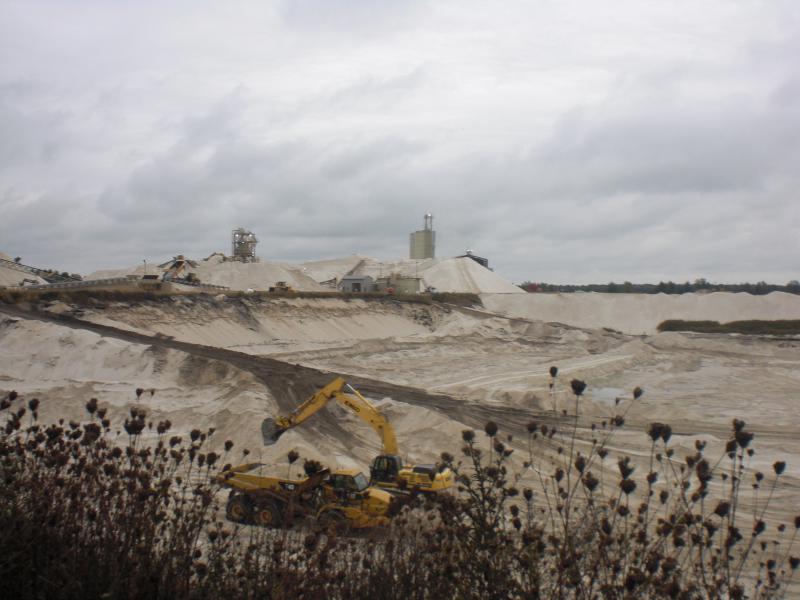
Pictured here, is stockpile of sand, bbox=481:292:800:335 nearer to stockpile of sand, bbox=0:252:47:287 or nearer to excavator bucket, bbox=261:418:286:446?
stockpile of sand, bbox=0:252:47:287

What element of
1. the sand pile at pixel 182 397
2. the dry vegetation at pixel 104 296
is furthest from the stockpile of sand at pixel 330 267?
the sand pile at pixel 182 397

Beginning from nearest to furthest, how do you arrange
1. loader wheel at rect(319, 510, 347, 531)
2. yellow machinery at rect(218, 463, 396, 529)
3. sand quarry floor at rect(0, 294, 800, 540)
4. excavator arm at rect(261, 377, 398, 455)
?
1. loader wheel at rect(319, 510, 347, 531)
2. yellow machinery at rect(218, 463, 396, 529)
3. excavator arm at rect(261, 377, 398, 455)
4. sand quarry floor at rect(0, 294, 800, 540)

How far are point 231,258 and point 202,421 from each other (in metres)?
56.8

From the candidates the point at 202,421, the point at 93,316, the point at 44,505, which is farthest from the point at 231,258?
the point at 44,505

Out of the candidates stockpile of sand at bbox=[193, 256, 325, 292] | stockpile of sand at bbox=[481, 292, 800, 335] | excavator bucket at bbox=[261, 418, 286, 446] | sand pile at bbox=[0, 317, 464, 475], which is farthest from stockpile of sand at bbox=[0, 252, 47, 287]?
excavator bucket at bbox=[261, 418, 286, 446]

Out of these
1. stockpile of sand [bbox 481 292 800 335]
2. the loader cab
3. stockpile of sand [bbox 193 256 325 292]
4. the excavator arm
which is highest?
stockpile of sand [bbox 193 256 325 292]

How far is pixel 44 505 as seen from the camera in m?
4.67

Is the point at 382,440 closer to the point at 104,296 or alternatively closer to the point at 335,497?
the point at 335,497

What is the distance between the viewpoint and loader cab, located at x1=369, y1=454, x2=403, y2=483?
13.9m

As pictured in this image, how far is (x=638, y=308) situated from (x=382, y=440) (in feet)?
217

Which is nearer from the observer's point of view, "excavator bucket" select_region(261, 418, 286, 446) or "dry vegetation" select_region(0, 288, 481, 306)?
"excavator bucket" select_region(261, 418, 286, 446)

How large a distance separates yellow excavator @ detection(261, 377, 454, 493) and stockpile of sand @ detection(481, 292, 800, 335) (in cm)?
5830

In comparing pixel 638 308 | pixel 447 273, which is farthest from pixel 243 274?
pixel 638 308

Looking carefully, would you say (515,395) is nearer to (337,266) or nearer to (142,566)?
(142,566)
